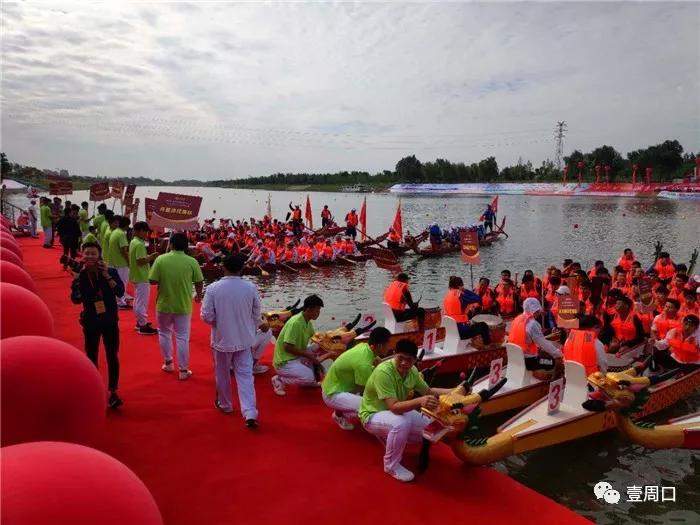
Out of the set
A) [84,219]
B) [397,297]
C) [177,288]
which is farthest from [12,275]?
[84,219]

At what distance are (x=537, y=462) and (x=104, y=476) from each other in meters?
5.60

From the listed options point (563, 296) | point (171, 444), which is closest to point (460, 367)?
point (563, 296)

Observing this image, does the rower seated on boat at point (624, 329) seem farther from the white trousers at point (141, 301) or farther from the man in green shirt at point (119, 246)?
the man in green shirt at point (119, 246)

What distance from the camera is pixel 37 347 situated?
10.6 ft

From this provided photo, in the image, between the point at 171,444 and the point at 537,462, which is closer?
the point at 171,444

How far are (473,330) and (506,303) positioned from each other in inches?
93.3

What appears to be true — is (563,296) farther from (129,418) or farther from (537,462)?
(129,418)

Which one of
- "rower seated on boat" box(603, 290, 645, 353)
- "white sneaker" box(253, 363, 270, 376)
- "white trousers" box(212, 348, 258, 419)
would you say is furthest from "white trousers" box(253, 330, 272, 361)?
"rower seated on boat" box(603, 290, 645, 353)

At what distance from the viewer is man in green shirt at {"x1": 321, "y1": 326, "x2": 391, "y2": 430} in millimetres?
5039

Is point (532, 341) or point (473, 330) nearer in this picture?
point (532, 341)

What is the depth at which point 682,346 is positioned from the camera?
7387mm

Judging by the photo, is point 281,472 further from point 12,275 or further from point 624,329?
point 624,329

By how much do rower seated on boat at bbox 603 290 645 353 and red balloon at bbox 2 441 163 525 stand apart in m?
8.16

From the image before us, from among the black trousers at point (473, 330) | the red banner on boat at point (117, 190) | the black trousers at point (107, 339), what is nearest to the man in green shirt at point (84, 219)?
the red banner on boat at point (117, 190)
